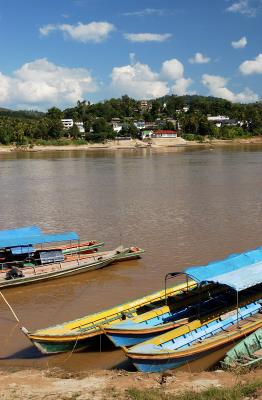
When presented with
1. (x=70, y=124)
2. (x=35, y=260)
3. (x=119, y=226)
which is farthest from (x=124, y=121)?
(x=35, y=260)

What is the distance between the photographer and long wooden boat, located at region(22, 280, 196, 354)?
1096cm

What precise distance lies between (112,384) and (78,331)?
7.29 feet

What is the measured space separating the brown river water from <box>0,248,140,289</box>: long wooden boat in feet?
0.87

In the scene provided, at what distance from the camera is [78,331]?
11406 mm

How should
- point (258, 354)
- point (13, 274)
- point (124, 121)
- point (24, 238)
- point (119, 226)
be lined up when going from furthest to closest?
1. point (124, 121)
2. point (119, 226)
3. point (24, 238)
4. point (13, 274)
5. point (258, 354)

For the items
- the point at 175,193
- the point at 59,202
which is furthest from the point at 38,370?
the point at 175,193

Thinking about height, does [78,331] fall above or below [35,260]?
below

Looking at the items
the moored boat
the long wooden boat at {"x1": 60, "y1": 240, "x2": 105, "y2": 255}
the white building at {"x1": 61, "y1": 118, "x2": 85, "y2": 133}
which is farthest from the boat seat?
the white building at {"x1": 61, "y1": 118, "x2": 85, "y2": 133}

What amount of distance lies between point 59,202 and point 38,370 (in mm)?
24393

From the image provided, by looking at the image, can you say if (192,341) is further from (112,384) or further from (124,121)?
(124,121)

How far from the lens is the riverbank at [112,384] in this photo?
29.0ft

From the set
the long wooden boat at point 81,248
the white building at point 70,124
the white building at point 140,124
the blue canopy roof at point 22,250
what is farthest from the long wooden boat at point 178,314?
the white building at point 140,124

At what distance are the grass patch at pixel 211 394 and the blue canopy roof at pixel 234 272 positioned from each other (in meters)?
2.94

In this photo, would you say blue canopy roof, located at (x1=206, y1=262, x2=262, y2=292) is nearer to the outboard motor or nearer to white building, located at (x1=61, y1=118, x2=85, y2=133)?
the outboard motor
